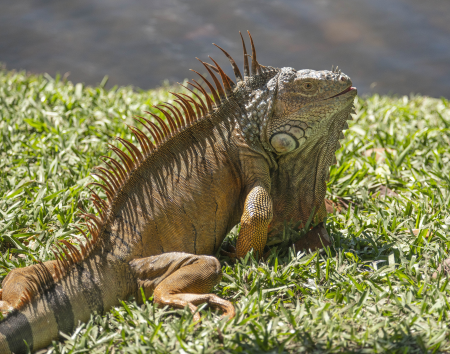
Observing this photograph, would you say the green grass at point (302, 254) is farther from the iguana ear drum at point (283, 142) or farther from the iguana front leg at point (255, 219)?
the iguana ear drum at point (283, 142)

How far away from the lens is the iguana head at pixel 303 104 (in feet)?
9.29

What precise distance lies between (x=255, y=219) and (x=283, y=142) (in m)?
0.55

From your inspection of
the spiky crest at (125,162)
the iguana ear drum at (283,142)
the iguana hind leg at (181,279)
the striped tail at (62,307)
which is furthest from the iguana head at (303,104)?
the striped tail at (62,307)

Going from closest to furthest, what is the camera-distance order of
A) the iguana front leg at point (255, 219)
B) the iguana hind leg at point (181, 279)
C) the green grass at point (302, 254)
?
the green grass at point (302, 254), the iguana hind leg at point (181, 279), the iguana front leg at point (255, 219)

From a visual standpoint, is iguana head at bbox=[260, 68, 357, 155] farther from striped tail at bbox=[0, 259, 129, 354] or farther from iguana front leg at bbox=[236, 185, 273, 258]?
striped tail at bbox=[0, 259, 129, 354]

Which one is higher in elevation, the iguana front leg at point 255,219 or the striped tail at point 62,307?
the iguana front leg at point 255,219

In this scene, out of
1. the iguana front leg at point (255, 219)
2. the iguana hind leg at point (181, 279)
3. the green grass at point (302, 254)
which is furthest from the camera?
the iguana front leg at point (255, 219)

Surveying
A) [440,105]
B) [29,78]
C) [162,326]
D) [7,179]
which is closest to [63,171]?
[7,179]

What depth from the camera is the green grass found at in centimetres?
219

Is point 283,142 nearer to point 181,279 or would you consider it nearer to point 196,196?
point 196,196

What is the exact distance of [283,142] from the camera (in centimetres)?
287

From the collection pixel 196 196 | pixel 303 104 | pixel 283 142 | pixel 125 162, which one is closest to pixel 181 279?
pixel 196 196

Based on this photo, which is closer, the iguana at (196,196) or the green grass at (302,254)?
the green grass at (302,254)

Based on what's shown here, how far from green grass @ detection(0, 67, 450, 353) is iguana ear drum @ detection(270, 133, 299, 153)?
0.74 m
